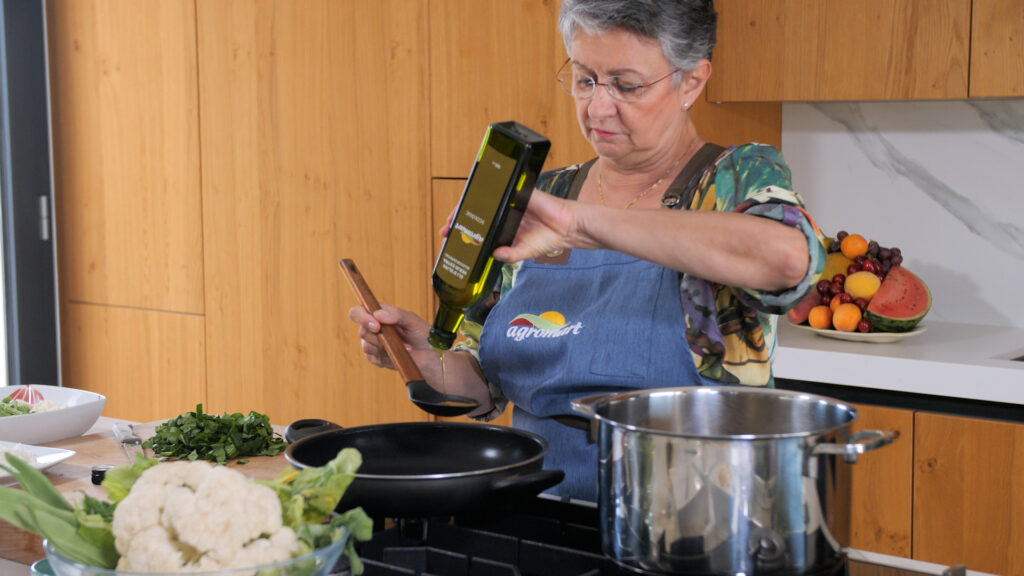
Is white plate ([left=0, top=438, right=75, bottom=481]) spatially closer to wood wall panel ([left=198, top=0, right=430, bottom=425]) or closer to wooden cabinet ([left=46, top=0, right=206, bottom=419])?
wood wall panel ([left=198, top=0, right=430, bottom=425])

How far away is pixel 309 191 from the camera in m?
2.95

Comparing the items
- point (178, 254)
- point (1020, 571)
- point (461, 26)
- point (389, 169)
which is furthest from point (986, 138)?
point (178, 254)

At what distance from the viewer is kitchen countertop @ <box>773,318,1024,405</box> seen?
6.64 ft

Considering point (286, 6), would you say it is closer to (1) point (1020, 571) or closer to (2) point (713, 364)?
(2) point (713, 364)

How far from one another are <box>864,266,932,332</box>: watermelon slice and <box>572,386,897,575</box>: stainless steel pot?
4.87 feet

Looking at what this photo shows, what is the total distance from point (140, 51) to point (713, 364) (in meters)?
2.53

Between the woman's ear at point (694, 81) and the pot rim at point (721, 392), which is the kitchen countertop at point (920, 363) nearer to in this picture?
the woman's ear at point (694, 81)

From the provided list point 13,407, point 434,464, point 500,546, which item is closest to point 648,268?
point 434,464

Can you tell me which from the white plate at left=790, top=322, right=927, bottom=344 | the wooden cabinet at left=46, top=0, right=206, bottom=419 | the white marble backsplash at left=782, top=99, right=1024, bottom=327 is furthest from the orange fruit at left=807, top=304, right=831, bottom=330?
the wooden cabinet at left=46, top=0, right=206, bottom=419

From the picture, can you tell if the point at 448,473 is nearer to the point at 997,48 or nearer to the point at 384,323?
the point at 384,323

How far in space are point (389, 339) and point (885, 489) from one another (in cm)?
130

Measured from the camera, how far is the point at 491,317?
158cm

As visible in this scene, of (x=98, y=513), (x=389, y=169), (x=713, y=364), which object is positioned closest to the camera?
(x=98, y=513)

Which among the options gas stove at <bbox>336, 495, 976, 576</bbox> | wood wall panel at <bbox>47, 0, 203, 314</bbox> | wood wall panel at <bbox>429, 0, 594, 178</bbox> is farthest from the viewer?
wood wall panel at <bbox>47, 0, 203, 314</bbox>
